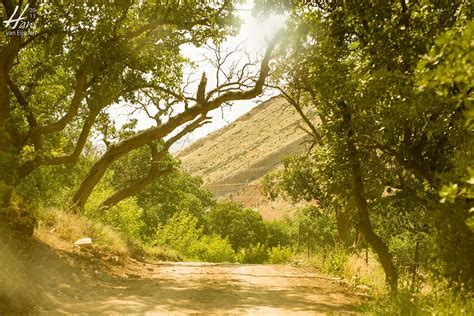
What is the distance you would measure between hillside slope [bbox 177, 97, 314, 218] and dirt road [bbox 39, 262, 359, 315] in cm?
9452

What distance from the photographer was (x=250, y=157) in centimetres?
14000

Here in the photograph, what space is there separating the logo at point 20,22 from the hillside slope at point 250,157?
96207mm

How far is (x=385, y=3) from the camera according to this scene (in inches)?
339

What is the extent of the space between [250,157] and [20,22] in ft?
426

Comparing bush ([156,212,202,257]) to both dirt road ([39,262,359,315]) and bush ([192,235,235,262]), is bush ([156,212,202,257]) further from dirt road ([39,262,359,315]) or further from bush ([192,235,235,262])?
dirt road ([39,262,359,315])

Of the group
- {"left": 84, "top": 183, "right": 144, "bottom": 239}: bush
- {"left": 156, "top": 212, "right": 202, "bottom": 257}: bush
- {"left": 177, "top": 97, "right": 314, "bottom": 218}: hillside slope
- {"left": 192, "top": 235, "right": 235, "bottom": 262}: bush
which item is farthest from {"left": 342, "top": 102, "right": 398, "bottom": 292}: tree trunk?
{"left": 177, "top": 97, "right": 314, "bottom": 218}: hillside slope

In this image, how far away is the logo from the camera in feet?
33.1

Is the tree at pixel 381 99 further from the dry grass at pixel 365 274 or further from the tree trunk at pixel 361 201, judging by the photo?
the dry grass at pixel 365 274

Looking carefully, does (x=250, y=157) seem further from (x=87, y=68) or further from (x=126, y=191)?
→ (x=87, y=68)

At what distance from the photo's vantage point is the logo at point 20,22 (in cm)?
1009

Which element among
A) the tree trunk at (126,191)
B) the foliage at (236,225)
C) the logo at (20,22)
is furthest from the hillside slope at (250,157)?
the logo at (20,22)

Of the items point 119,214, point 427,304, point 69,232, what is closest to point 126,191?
point 119,214

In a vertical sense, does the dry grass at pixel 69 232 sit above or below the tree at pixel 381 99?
below

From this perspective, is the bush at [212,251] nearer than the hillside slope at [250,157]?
Yes
